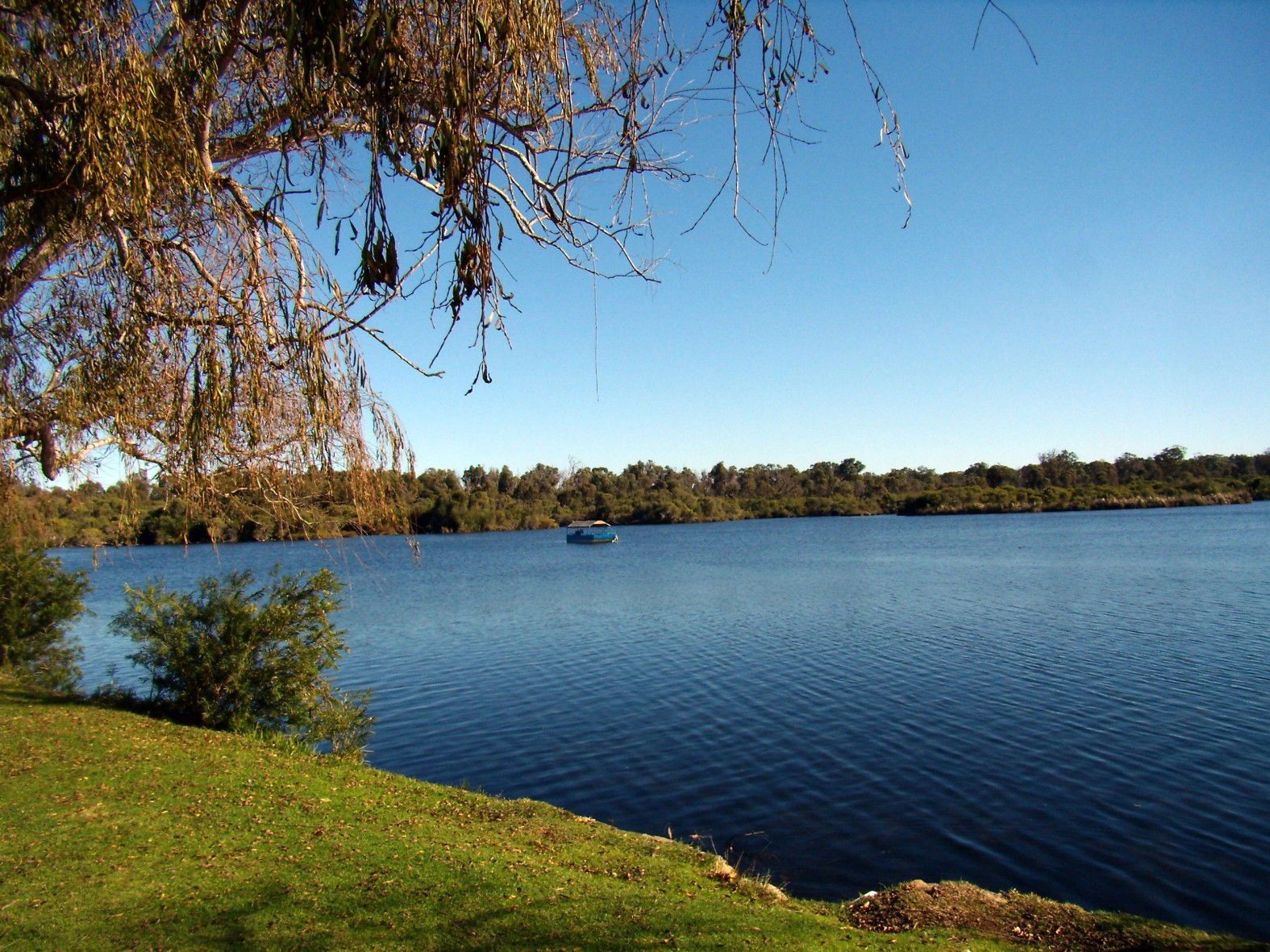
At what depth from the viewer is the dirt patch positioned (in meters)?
5.21

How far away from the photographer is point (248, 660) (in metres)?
10.3

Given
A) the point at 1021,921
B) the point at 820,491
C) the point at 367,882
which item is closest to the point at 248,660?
the point at 367,882

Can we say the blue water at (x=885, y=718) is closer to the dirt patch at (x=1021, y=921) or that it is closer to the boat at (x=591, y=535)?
the dirt patch at (x=1021, y=921)

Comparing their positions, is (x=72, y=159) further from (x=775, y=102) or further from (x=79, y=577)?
(x=79, y=577)

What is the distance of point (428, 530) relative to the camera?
104 m

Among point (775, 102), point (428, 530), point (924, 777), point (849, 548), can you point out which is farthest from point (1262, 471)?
point (775, 102)

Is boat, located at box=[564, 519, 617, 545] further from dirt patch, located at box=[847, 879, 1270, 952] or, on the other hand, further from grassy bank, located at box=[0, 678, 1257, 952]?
dirt patch, located at box=[847, 879, 1270, 952]

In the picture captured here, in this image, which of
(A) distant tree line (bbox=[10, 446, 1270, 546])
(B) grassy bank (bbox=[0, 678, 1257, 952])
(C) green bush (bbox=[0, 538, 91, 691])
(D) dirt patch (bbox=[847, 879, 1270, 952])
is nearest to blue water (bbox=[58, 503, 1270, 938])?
(D) dirt patch (bbox=[847, 879, 1270, 952])

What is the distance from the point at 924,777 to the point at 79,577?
14382 mm

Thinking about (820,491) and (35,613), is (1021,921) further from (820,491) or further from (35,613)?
(820,491)

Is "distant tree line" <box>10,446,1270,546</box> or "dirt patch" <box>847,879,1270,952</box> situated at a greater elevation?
"distant tree line" <box>10,446,1270,546</box>

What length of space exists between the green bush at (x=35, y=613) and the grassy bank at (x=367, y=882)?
6.36m

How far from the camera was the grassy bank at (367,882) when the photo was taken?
4621mm

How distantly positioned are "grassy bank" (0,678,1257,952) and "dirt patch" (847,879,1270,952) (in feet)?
0.06
